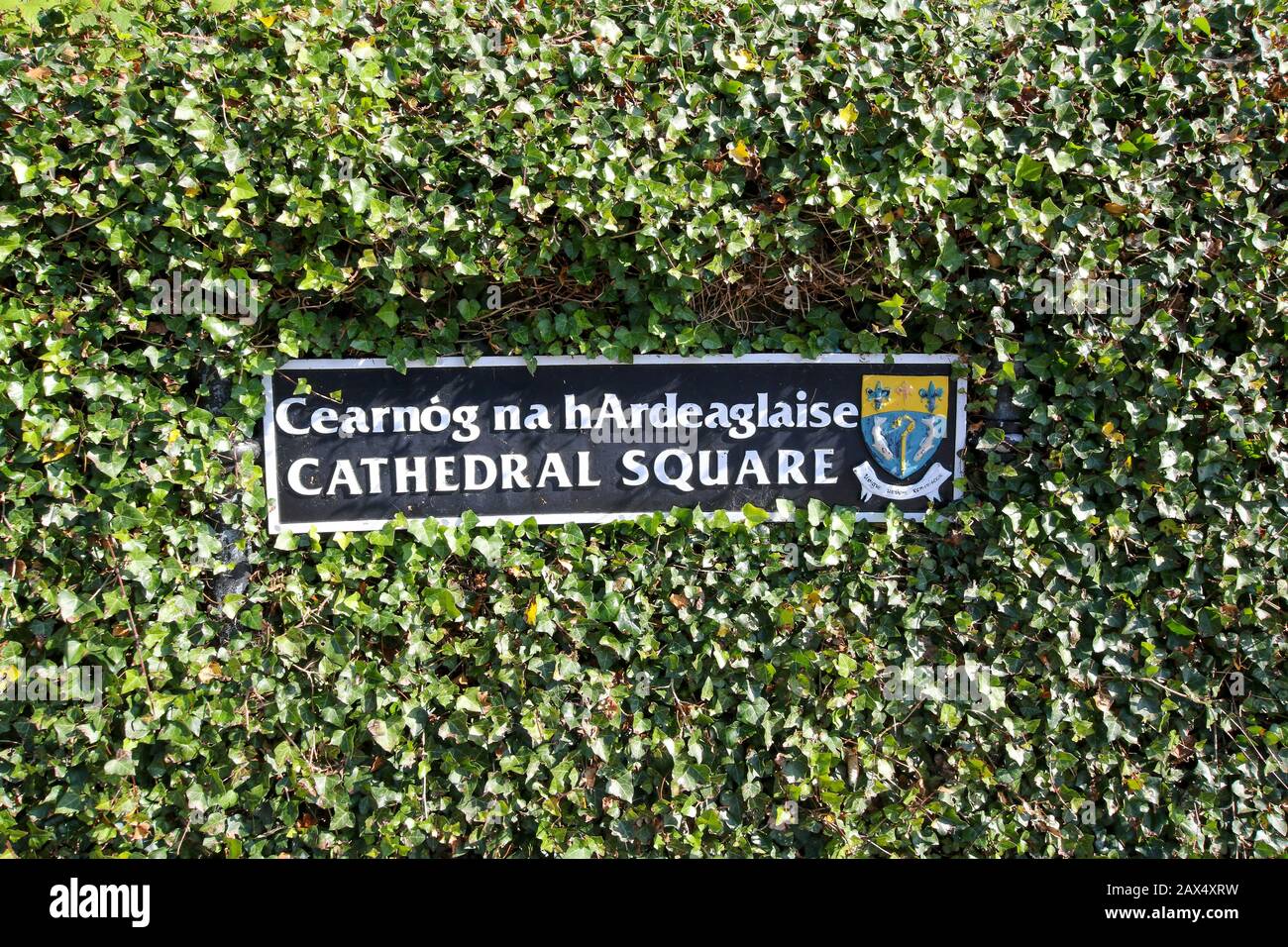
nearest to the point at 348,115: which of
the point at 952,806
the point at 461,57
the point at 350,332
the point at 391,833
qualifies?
the point at 461,57

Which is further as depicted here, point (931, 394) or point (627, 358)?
point (931, 394)

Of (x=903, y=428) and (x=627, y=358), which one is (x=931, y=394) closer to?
(x=903, y=428)

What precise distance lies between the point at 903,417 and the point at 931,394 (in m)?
0.13

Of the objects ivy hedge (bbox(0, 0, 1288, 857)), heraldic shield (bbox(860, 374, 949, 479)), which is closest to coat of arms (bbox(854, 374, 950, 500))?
heraldic shield (bbox(860, 374, 949, 479))

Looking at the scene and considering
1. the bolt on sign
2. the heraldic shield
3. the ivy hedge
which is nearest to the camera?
the ivy hedge

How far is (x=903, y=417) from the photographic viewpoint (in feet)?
10.0

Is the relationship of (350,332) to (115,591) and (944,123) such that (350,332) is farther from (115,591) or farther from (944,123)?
(944,123)

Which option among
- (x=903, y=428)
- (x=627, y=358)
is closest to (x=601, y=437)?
(x=627, y=358)

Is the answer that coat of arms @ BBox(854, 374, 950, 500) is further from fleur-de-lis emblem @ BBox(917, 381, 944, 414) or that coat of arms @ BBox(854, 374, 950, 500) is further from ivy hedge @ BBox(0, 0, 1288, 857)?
ivy hedge @ BBox(0, 0, 1288, 857)

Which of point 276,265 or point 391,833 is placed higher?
point 276,265

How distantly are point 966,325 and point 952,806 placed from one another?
68.1 inches

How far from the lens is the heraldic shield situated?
3.05 m

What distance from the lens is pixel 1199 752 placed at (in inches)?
124

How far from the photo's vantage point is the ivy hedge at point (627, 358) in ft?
Result: 8.89
